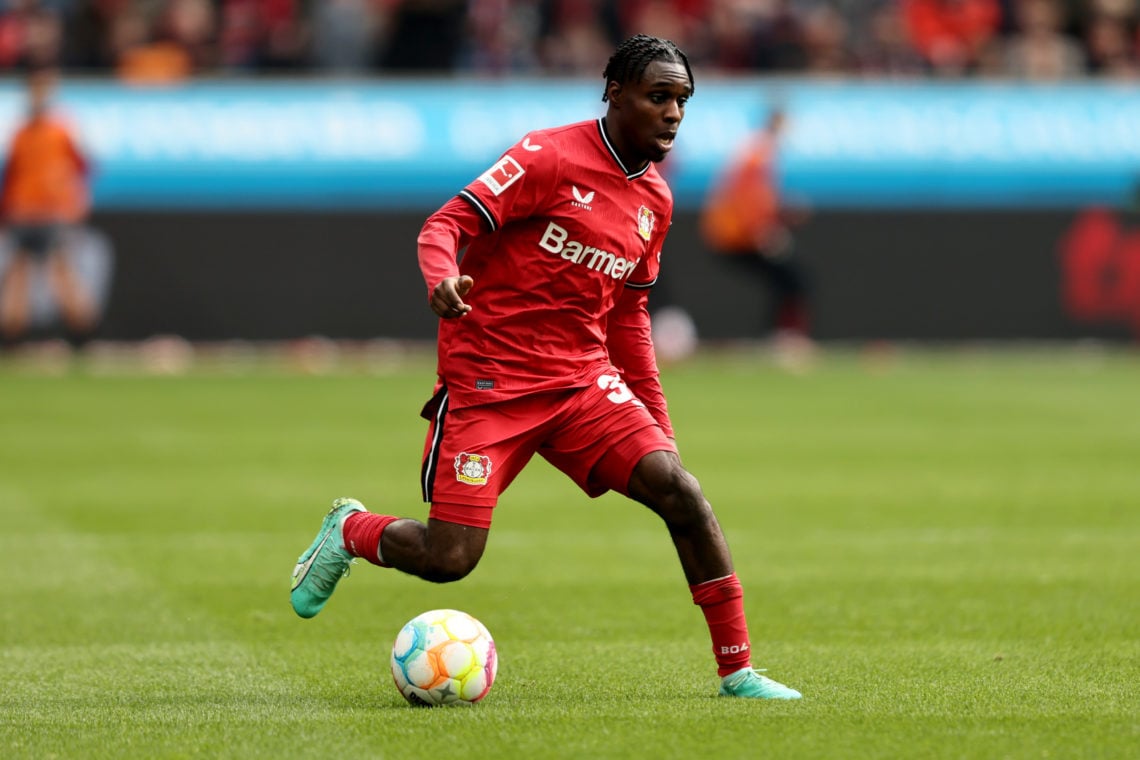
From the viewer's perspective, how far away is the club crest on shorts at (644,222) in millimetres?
6500

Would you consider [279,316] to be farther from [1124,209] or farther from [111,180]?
[1124,209]

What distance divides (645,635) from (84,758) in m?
2.88

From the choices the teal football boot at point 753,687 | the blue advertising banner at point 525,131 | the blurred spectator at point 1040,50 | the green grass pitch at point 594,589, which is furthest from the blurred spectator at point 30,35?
the teal football boot at point 753,687

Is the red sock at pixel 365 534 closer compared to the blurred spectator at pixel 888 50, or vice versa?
the red sock at pixel 365 534

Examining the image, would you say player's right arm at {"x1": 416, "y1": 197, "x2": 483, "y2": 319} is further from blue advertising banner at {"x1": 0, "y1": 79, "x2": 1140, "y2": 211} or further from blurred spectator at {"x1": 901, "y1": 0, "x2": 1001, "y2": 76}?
blurred spectator at {"x1": 901, "y1": 0, "x2": 1001, "y2": 76}

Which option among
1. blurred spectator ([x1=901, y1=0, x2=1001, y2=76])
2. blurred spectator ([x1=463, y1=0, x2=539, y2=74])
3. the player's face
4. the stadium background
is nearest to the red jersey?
the player's face

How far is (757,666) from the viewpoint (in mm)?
6914

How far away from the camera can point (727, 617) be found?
20.7 feet

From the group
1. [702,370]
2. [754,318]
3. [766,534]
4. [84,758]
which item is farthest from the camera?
[754,318]

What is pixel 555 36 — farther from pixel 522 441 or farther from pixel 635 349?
pixel 522 441

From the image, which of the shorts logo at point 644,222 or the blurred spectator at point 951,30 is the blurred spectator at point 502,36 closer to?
the blurred spectator at point 951,30

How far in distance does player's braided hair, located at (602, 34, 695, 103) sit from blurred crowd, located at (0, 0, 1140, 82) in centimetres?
1626

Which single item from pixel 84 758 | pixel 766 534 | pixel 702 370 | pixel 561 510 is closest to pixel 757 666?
pixel 84 758

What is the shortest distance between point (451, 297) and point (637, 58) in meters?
1.15
